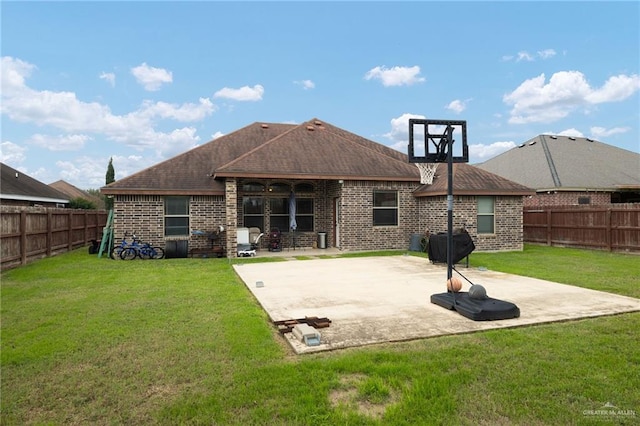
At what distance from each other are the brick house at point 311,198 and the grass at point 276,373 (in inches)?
325

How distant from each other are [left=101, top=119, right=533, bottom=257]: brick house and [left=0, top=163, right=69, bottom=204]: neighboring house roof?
1108 centimetres

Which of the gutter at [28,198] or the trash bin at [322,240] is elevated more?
the gutter at [28,198]

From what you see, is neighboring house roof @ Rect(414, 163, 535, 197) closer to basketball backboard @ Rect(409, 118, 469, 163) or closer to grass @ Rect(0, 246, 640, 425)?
basketball backboard @ Rect(409, 118, 469, 163)

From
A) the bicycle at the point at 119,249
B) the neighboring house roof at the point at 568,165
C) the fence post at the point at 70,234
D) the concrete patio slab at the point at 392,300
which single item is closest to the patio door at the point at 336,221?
the concrete patio slab at the point at 392,300

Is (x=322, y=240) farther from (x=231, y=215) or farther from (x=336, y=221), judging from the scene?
(x=231, y=215)

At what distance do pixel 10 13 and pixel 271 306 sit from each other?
8.84 metres

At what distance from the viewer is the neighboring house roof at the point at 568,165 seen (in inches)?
877

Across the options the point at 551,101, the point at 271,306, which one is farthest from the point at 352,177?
the point at 551,101

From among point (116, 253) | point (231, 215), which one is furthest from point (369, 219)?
point (116, 253)

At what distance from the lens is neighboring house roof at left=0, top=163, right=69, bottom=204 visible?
21.4 metres

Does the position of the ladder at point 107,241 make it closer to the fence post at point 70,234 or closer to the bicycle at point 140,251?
the bicycle at point 140,251

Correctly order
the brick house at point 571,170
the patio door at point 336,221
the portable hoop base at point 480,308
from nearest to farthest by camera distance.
A: the portable hoop base at point 480,308 → the patio door at point 336,221 → the brick house at point 571,170

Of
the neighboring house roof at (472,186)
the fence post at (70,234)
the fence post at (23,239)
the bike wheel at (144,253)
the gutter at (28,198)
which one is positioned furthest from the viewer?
the gutter at (28,198)

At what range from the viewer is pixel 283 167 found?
15.0m
